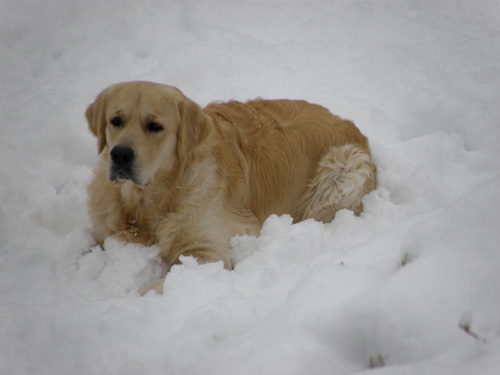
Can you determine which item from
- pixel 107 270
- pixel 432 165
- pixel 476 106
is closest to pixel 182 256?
pixel 107 270

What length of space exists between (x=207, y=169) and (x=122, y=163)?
2.00ft

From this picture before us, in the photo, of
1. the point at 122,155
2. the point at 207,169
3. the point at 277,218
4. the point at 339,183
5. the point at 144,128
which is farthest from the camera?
the point at 339,183

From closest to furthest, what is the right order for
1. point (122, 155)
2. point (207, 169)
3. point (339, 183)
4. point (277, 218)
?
point (122, 155) → point (207, 169) → point (277, 218) → point (339, 183)

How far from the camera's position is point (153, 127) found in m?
2.73

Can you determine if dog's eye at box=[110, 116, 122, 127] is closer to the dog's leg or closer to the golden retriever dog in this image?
the golden retriever dog

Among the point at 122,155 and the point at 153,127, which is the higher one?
the point at 153,127

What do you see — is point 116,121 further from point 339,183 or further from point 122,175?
point 339,183

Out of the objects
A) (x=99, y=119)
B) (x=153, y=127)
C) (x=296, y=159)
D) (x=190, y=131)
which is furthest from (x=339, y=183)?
(x=99, y=119)

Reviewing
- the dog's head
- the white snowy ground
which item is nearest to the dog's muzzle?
the dog's head

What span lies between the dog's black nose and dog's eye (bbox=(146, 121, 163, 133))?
0.67 ft

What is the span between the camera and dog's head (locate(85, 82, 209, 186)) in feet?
8.61

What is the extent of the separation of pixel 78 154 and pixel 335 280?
A: 2768 mm

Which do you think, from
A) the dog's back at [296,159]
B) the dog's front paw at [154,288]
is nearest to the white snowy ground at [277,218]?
the dog's front paw at [154,288]

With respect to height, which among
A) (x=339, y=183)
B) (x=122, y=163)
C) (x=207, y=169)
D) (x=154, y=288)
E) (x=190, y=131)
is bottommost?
(x=154, y=288)
